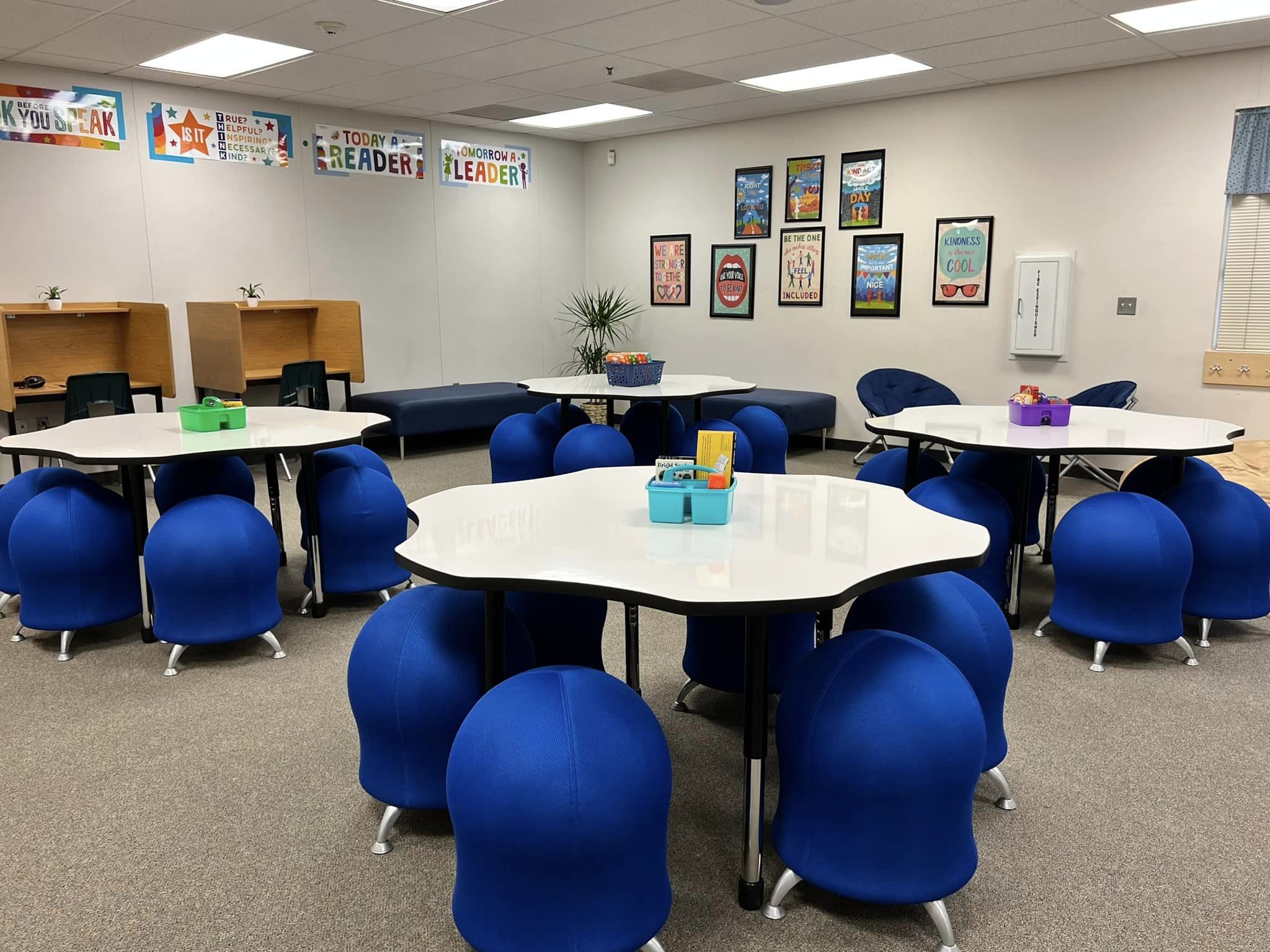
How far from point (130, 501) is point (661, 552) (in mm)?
2509

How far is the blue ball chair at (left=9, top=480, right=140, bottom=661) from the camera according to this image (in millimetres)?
3684

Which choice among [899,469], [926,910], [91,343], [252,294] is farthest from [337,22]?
[926,910]

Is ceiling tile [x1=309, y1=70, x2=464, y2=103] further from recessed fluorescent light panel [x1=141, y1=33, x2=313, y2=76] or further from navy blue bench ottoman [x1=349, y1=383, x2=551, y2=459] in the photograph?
navy blue bench ottoman [x1=349, y1=383, x2=551, y2=459]

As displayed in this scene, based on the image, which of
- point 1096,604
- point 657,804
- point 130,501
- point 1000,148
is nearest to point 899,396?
point 1000,148

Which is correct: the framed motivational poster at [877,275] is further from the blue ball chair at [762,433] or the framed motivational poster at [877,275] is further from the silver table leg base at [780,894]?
the silver table leg base at [780,894]

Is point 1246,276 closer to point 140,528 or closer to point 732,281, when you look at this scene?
point 732,281

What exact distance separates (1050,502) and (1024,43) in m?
3.08

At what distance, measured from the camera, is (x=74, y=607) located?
3.77 meters

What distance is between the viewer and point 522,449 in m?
5.74

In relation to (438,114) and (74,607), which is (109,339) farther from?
(74,607)

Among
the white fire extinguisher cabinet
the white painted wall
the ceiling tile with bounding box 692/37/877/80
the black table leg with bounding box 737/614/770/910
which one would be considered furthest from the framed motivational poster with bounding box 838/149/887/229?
the black table leg with bounding box 737/614/770/910

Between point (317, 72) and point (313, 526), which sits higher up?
point (317, 72)

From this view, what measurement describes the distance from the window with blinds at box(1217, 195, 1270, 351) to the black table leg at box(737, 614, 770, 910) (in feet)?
18.7

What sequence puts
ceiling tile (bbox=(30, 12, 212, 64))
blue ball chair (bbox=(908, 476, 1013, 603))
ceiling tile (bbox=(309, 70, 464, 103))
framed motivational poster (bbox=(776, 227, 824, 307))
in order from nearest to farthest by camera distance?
blue ball chair (bbox=(908, 476, 1013, 603)) → ceiling tile (bbox=(30, 12, 212, 64)) → ceiling tile (bbox=(309, 70, 464, 103)) → framed motivational poster (bbox=(776, 227, 824, 307))
